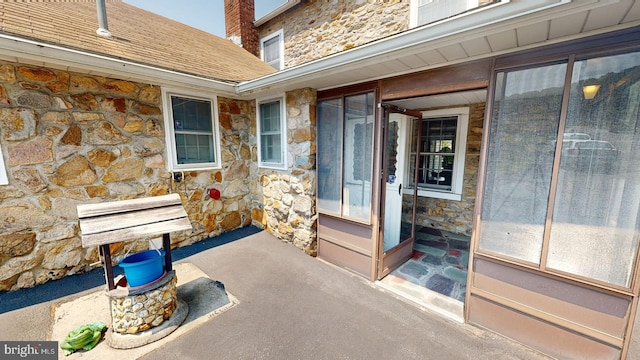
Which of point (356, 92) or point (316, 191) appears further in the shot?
point (316, 191)

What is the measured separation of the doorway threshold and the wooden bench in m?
2.50

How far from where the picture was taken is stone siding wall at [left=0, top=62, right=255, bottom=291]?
102 inches

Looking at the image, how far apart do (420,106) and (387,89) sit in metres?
2.32

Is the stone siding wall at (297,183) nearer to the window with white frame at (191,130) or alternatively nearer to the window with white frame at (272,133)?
the window with white frame at (272,133)

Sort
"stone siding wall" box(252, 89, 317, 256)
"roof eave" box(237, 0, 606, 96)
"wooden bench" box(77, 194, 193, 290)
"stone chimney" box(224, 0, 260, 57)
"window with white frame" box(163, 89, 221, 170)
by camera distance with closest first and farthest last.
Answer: "roof eave" box(237, 0, 606, 96) → "wooden bench" box(77, 194, 193, 290) → "stone siding wall" box(252, 89, 317, 256) → "window with white frame" box(163, 89, 221, 170) → "stone chimney" box(224, 0, 260, 57)

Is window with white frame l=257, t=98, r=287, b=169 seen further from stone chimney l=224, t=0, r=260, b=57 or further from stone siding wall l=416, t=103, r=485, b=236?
stone chimney l=224, t=0, r=260, b=57

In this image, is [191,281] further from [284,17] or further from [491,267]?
[284,17]

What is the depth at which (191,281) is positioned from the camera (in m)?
3.00

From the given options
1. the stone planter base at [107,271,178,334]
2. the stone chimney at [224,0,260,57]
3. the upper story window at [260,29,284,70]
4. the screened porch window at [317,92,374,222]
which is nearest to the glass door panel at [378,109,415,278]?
the screened porch window at [317,92,374,222]

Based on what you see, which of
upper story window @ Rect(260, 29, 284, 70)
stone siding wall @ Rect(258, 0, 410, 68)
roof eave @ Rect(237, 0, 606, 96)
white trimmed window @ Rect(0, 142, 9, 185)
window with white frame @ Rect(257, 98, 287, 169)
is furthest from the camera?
upper story window @ Rect(260, 29, 284, 70)

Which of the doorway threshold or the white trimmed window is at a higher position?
the white trimmed window

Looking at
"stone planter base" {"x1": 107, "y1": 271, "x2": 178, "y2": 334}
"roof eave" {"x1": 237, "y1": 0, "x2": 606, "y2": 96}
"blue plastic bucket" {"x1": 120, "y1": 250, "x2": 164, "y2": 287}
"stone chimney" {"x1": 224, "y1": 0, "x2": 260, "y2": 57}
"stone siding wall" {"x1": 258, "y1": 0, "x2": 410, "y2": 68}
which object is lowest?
"stone planter base" {"x1": 107, "y1": 271, "x2": 178, "y2": 334}

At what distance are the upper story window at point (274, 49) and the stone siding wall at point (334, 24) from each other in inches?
5.7

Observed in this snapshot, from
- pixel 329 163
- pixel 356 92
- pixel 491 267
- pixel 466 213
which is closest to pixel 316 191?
pixel 329 163
